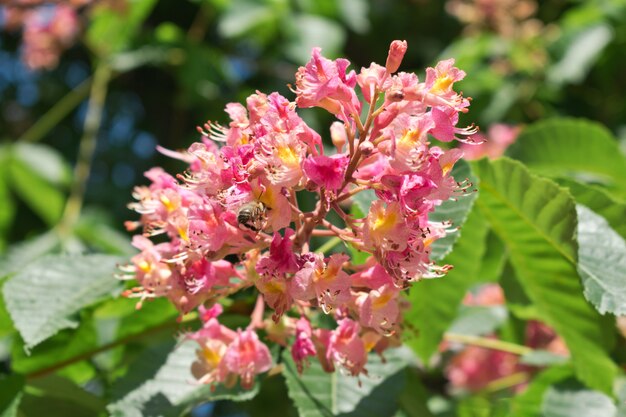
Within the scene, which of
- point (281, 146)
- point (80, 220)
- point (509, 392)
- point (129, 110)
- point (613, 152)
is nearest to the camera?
point (281, 146)

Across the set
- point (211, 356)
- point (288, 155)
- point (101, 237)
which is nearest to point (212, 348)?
point (211, 356)

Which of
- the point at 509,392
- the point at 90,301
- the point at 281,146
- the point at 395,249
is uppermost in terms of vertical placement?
the point at 281,146

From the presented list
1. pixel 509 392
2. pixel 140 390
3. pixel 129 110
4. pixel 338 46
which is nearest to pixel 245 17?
pixel 338 46

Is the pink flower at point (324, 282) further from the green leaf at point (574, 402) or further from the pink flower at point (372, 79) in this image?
the green leaf at point (574, 402)

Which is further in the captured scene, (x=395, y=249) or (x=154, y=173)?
(x=154, y=173)

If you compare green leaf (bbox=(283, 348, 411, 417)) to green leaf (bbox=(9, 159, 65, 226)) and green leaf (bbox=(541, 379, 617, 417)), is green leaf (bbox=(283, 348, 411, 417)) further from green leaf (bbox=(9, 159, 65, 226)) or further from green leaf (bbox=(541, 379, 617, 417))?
green leaf (bbox=(9, 159, 65, 226))

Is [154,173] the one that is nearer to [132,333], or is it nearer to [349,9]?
[132,333]

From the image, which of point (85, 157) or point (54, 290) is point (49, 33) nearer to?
point (85, 157)
